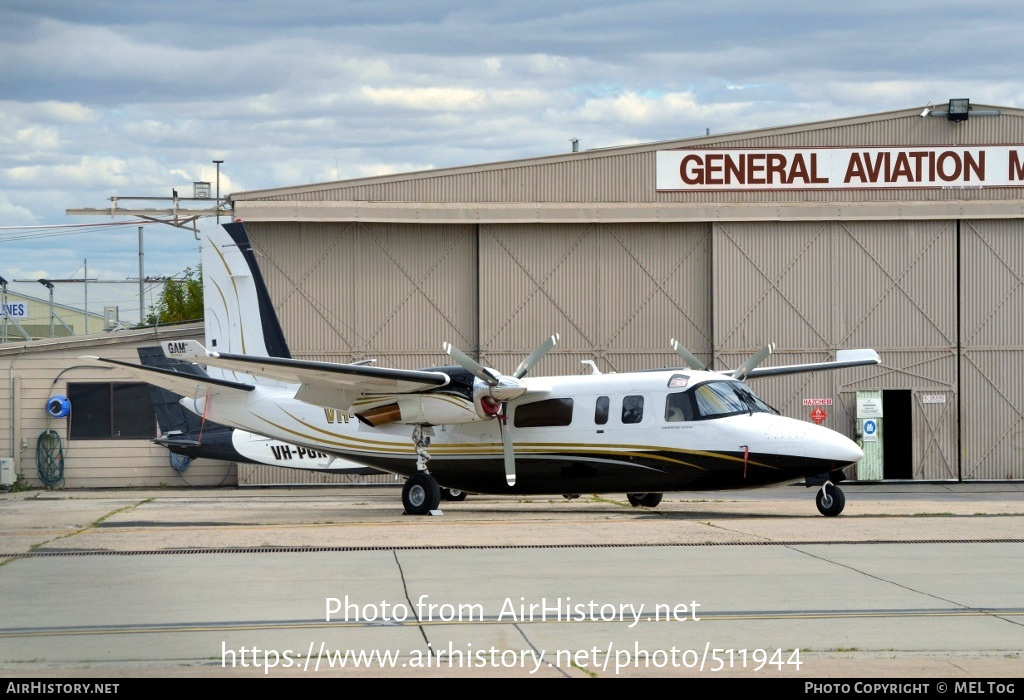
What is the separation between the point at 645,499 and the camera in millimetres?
22062

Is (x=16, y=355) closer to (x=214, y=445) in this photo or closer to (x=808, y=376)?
(x=214, y=445)

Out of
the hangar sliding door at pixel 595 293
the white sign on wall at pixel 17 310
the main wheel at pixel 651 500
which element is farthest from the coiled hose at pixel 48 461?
the main wheel at pixel 651 500

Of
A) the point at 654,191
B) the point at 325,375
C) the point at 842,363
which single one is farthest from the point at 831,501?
the point at 654,191

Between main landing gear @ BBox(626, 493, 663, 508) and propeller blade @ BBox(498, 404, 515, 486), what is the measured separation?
2949mm

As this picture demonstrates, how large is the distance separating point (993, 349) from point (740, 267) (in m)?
7.45

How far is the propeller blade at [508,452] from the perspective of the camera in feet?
66.4

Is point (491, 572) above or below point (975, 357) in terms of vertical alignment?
below

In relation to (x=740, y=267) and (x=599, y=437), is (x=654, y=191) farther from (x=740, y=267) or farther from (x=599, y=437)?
(x=599, y=437)

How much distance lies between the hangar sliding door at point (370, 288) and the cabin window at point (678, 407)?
38.1 feet

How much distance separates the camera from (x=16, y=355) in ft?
98.5

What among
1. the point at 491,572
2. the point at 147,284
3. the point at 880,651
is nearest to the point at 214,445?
the point at 491,572

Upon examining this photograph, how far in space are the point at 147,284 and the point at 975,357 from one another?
42.7 m

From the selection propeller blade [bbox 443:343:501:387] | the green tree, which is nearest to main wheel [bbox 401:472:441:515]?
propeller blade [bbox 443:343:501:387]

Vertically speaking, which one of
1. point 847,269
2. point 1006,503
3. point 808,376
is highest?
point 847,269
